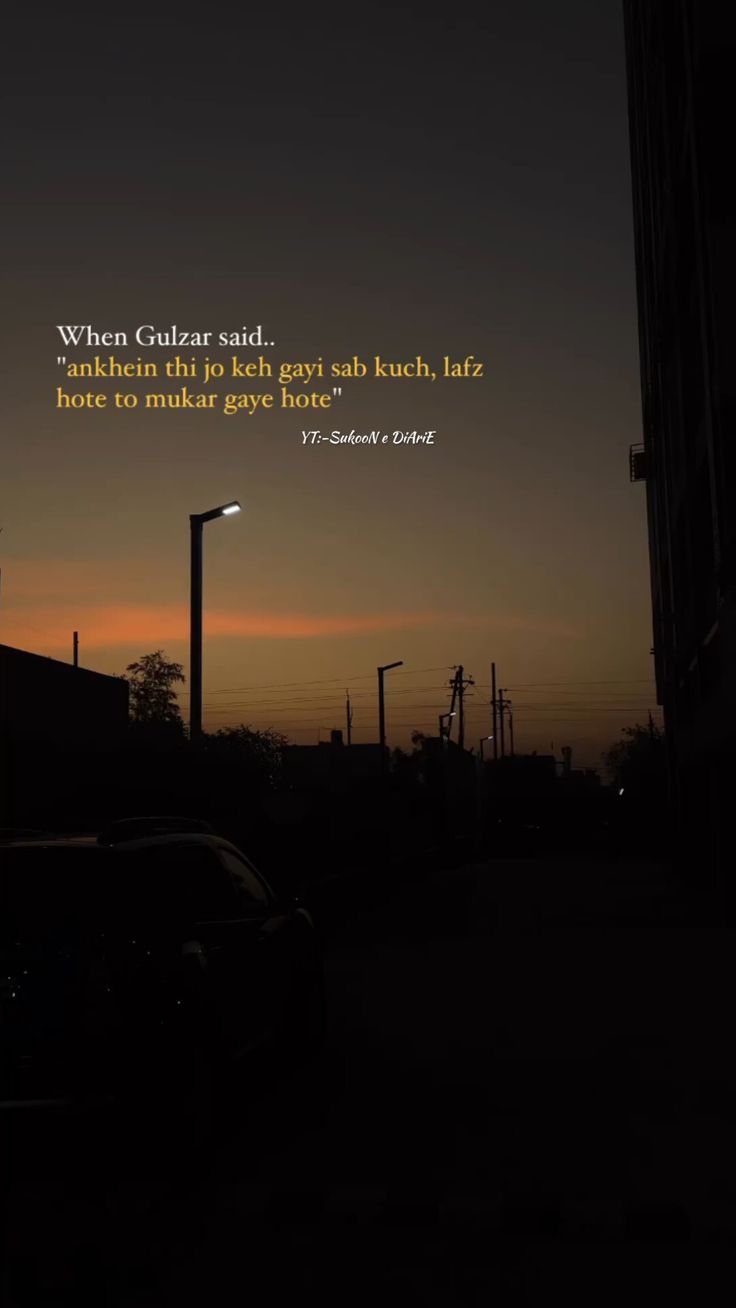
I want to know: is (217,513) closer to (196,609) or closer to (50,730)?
(196,609)

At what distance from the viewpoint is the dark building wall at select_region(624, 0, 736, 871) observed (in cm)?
2559

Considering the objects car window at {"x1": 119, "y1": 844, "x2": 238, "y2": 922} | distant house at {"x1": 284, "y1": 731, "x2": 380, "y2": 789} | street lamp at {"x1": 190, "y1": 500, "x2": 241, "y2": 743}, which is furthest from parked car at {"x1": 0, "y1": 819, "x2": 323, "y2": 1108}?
distant house at {"x1": 284, "y1": 731, "x2": 380, "y2": 789}

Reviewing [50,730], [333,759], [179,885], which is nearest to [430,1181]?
[179,885]

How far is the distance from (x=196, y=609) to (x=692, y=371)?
53.4 feet

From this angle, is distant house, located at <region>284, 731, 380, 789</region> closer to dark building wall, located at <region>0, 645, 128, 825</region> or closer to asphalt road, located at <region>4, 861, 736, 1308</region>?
dark building wall, located at <region>0, 645, 128, 825</region>

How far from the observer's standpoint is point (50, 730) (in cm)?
4447

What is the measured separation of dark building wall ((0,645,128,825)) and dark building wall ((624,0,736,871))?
12.5 metres

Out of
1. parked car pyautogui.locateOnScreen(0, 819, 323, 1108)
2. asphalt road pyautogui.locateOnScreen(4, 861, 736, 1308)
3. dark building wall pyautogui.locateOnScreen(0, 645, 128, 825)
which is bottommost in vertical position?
asphalt road pyautogui.locateOnScreen(4, 861, 736, 1308)

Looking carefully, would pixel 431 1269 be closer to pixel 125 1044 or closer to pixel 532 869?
pixel 125 1044

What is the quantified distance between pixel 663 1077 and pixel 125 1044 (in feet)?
13.8

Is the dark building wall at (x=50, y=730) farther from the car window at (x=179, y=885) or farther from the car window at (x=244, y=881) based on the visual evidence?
the car window at (x=179, y=885)

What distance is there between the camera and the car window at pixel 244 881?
891 cm

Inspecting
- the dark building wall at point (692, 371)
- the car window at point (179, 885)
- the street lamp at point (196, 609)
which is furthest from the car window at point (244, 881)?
the dark building wall at point (692, 371)

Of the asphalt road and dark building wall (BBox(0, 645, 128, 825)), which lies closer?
the asphalt road
